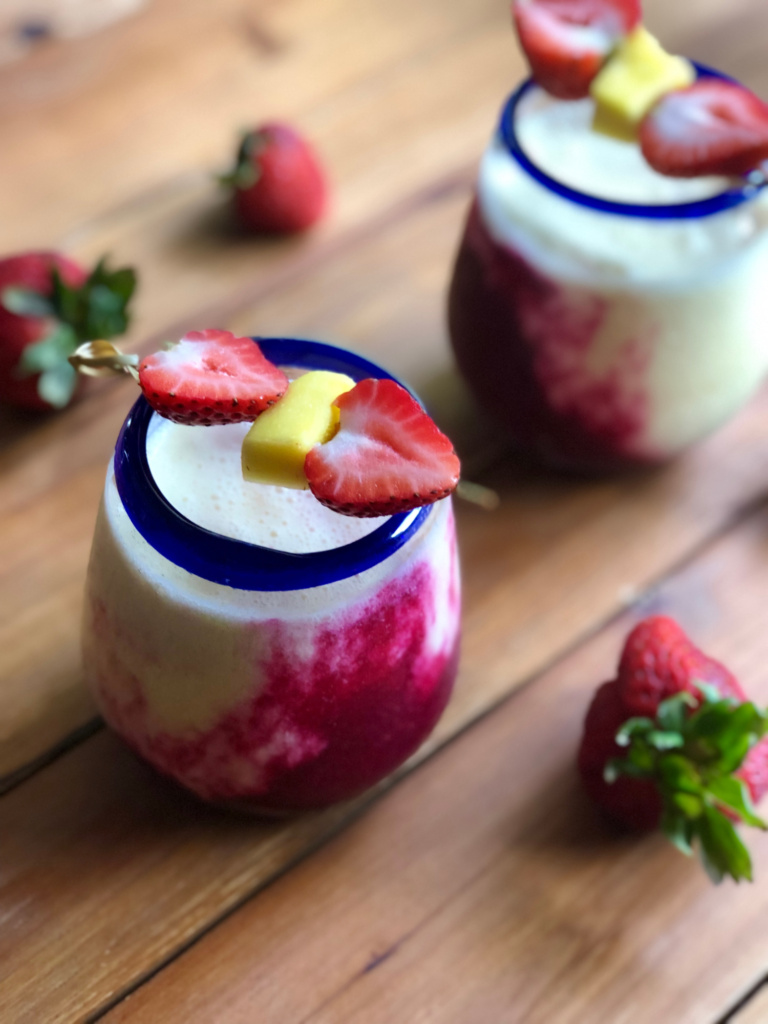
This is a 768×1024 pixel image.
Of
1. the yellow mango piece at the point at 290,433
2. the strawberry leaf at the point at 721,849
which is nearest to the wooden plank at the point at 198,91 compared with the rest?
the yellow mango piece at the point at 290,433

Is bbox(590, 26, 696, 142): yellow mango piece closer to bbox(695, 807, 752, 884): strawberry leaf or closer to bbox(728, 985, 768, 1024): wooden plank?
bbox(695, 807, 752, 884): strawberry leaf

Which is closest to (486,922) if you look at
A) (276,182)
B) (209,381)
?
(209,381)

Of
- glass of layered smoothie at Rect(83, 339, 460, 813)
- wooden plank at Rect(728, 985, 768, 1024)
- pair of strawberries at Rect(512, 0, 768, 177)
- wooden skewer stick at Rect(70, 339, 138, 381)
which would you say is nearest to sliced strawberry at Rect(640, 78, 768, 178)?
pair of strawberries at Rect(512, 0, 768, 177)

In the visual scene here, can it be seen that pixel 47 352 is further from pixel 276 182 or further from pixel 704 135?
pixel 704 135

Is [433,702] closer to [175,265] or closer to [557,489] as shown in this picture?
[557,489]

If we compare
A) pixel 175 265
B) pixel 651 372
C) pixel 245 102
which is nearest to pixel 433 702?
pixel 651 372

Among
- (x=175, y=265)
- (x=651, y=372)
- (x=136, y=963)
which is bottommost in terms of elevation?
(x=136, y=963)
